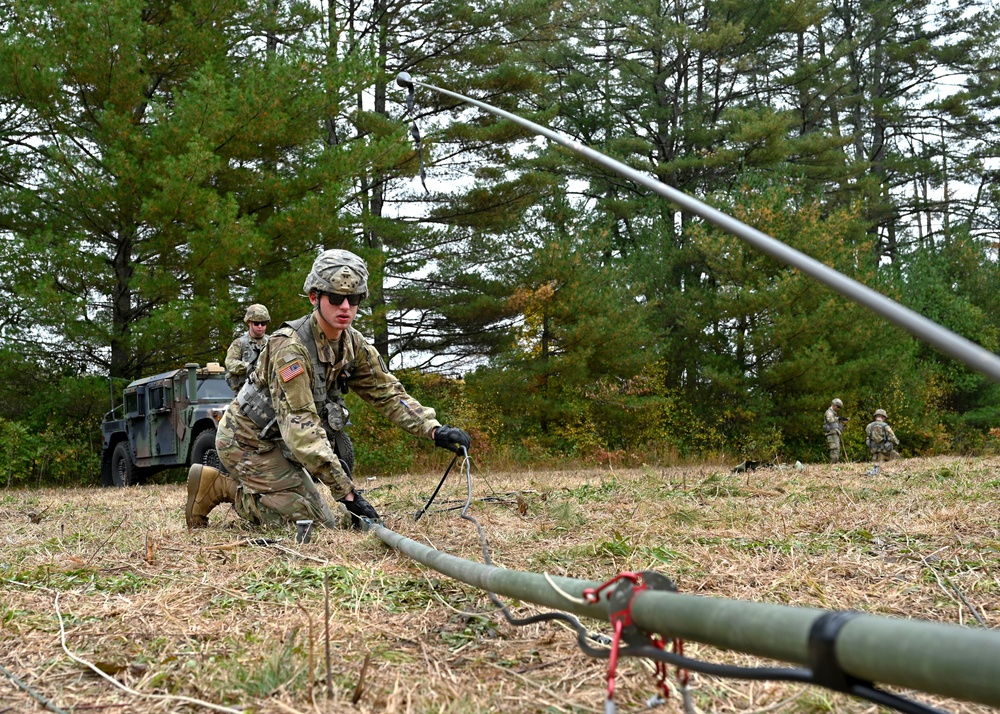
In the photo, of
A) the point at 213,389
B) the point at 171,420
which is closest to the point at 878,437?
the point at 213,389

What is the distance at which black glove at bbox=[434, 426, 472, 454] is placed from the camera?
15.8ft

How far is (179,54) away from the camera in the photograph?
50.6 ft

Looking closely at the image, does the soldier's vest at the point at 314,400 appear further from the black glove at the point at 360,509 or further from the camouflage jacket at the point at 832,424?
the camouflage jacket at the point at 832,424

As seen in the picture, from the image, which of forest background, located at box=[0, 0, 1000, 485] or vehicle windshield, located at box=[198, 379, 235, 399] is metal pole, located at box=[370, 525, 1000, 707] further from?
forest background, located at box=[0, 0, 1000, 485]

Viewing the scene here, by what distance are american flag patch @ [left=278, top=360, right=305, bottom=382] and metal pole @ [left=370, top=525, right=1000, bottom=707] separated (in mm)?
3115

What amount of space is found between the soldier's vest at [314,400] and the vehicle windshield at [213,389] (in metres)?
5.95

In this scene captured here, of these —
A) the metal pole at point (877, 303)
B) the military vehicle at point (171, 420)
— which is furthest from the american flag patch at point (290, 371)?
the military vehicle at point (171, 420)

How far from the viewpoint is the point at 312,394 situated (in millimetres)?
5238

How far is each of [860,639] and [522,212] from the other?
19058 mm

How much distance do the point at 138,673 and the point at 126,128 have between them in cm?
1258

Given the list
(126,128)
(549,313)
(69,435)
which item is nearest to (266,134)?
(126,128)

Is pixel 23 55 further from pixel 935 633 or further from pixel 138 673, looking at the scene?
pixel 935 633

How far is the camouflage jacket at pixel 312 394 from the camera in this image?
4836 mm

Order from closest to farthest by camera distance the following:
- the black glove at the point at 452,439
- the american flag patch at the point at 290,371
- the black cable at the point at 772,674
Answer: the black cable at the point at 772,674 < the black glove at the point at 452,439 < the american flag patch at the point at 290,371
